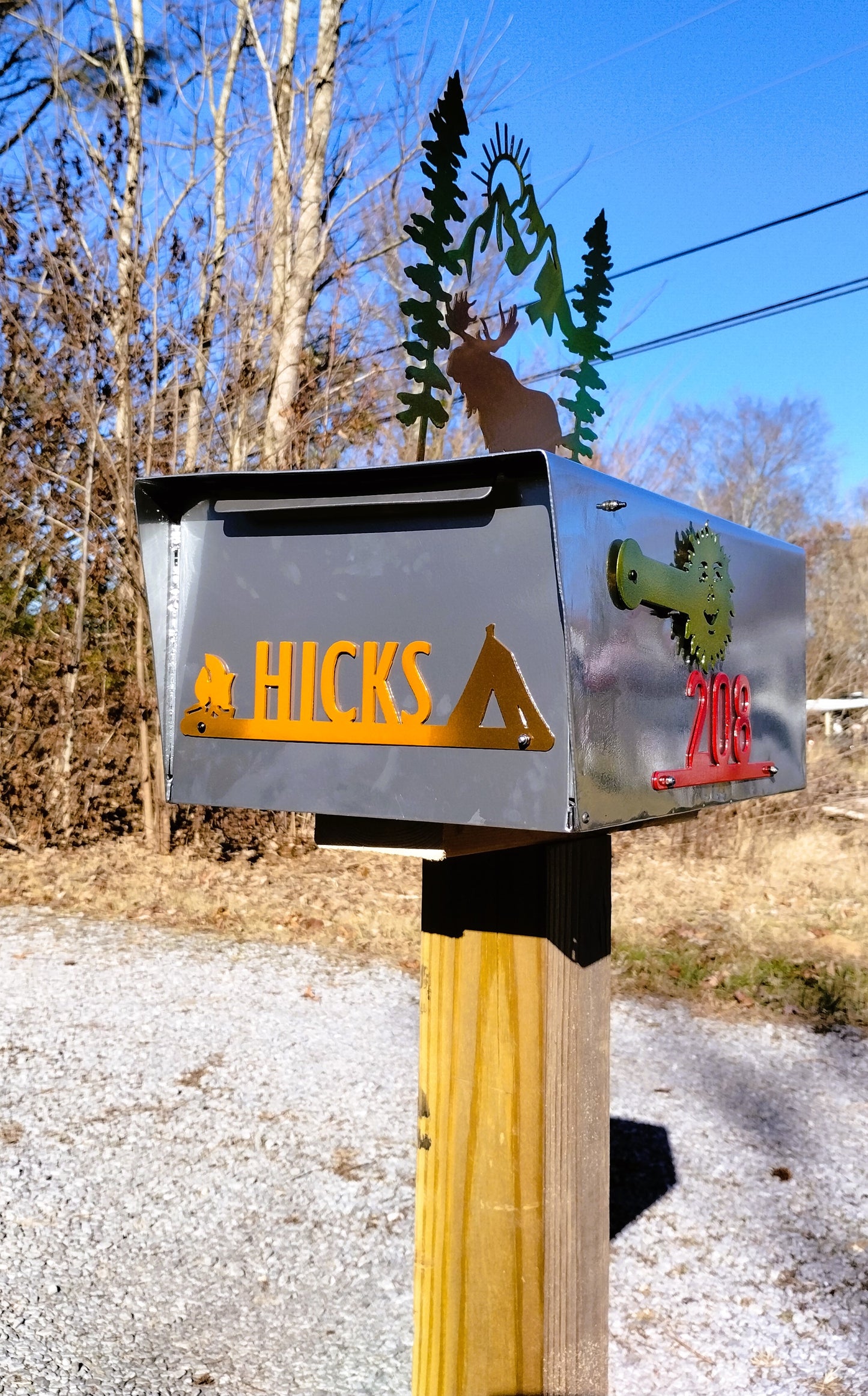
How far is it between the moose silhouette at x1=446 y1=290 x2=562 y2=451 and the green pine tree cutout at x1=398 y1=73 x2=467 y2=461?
1.0 inches

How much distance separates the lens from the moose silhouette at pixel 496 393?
56.4 inches

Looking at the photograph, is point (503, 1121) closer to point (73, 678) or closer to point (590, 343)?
point (590, 343)

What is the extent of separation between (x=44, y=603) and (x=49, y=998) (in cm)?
313

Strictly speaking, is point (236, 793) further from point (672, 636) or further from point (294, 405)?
point (294, 405)

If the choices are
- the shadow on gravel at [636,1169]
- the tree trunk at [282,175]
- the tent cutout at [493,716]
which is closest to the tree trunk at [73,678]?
the tree trunk at [282,175]

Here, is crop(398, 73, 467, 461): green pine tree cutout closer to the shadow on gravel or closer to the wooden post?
the wooden post

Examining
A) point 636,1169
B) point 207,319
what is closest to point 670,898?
point 636,1169

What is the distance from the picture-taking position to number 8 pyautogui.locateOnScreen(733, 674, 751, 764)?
1.43m

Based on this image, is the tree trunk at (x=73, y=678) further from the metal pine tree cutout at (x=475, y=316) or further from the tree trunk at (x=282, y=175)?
the metal pine tree cutout at (x=475, y=316)

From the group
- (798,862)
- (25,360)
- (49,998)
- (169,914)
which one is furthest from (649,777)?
(25,360)

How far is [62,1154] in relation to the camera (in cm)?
314

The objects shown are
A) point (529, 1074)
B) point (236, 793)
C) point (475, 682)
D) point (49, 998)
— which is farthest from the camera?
point (49, 998)

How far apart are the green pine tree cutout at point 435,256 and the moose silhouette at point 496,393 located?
0.09 feet

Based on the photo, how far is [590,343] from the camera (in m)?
1.63
